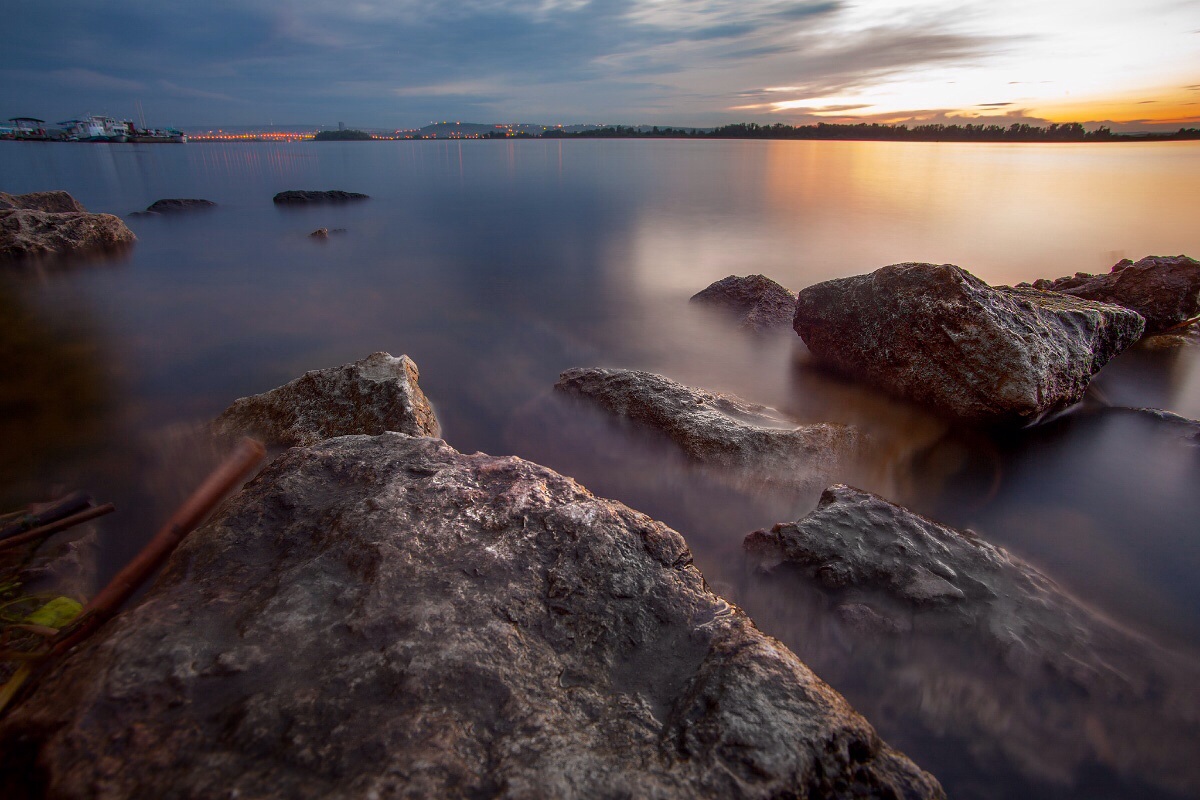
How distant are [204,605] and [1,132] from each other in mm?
154183

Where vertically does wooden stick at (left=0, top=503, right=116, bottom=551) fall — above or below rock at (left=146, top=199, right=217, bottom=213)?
below

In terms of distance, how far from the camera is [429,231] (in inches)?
656

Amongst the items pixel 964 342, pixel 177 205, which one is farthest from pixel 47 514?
pixel 177 205

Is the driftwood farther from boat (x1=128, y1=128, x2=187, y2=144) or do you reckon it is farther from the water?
boat (x1=128, y1=128, x2=187, y2=144)

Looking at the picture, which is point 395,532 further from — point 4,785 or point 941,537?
point 941,537

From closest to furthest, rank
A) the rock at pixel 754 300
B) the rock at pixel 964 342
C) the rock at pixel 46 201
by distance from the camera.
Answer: the rock at pixel 964 342
the rock at pixel 754 300
the rock at pixel 46 201

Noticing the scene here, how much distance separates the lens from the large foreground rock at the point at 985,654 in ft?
8.42

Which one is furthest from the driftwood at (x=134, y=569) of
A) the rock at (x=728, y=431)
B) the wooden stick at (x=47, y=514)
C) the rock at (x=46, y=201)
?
the rock at (x=46, y=201)

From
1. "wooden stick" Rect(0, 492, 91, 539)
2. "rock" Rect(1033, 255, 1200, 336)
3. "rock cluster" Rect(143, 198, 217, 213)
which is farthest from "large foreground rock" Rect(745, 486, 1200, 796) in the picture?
"rock cluster" Rect(143, 198, 217, 213)

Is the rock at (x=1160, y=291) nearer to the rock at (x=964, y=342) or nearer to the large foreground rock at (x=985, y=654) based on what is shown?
the rock at (x=964, y=342)

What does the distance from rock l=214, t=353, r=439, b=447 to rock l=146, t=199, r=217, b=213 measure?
1964cm

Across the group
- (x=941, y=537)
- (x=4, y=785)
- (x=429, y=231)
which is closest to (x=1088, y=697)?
(x=941, y=537)

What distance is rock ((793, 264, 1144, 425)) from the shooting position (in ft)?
16.2

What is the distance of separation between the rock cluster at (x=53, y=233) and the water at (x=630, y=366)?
33.6 inches
